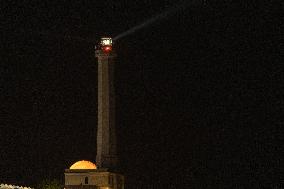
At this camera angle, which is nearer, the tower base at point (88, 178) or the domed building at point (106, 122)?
the tower base at point (88, 178)

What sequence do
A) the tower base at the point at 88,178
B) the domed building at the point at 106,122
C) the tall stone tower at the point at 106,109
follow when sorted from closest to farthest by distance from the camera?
the tower base at the point at 88,178 → the domed building at the point at 106,122 → the tall stone tower at the point at 106,109

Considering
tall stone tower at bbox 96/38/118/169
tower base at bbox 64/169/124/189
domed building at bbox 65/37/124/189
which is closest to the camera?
tower base at bbox 64/169/124/189

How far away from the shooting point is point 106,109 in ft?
309

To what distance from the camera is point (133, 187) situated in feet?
413

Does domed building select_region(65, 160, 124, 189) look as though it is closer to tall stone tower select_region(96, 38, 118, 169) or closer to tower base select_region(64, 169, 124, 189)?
tower base select_region(64, 169, 124, 189)

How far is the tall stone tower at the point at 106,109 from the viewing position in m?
93.4

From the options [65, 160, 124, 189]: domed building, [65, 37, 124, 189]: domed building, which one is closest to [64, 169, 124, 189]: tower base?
[65, 160, 124, 189]: domed building

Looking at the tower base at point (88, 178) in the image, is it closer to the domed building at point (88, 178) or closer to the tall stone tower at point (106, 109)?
the domed building at point (88, 178)

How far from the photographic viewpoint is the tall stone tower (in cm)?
9338

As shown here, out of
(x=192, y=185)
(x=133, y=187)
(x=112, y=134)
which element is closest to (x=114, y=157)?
(x=112, y=134)

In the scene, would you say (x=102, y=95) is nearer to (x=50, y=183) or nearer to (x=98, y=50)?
(x=98, y=50)

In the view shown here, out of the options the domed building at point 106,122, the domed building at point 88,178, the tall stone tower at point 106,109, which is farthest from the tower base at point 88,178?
the tall stone tower at point 106,109

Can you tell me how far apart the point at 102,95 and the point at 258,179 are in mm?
43575

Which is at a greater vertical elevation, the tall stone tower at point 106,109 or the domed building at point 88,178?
the tall stone tower at point 106,109
